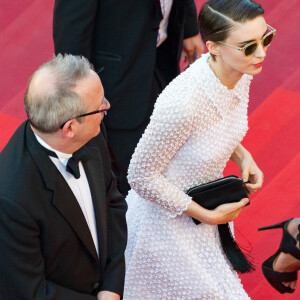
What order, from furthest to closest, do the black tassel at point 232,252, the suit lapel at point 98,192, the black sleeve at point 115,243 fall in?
the black tassel at point 232,252 < the black sleeve at point 115,243 < the suit lapel at point 98,192

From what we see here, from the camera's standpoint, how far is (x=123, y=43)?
3.62 metres

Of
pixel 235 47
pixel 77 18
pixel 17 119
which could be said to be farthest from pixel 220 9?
pixel 17 119

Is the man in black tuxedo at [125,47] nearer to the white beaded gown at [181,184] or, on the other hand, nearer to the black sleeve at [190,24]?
the black sleeve at [190,24]

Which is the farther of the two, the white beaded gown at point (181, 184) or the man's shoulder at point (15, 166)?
the white beaded gown at point (181, 184)

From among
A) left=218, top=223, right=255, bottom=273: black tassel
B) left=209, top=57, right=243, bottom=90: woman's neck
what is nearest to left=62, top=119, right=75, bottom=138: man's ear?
left=209, top=57, right=243, bottom=90: woman's neck

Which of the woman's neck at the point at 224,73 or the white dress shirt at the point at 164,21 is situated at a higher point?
the woman's neck at the point at 224,73

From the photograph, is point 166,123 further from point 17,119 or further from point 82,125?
point 17,119

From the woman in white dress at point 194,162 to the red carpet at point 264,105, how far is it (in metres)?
0.88

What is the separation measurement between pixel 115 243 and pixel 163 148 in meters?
0.41

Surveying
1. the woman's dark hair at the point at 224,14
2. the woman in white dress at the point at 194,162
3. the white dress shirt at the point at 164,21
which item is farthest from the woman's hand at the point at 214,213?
the white dress shirt at the point at 164,21

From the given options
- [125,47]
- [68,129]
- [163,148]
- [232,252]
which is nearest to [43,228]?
[68,129]

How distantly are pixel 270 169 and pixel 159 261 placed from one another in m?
1.61

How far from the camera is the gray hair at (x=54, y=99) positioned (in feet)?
7.37

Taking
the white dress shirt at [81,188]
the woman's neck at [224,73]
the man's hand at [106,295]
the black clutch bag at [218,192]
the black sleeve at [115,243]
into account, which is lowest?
the man's hand at [106,295]
